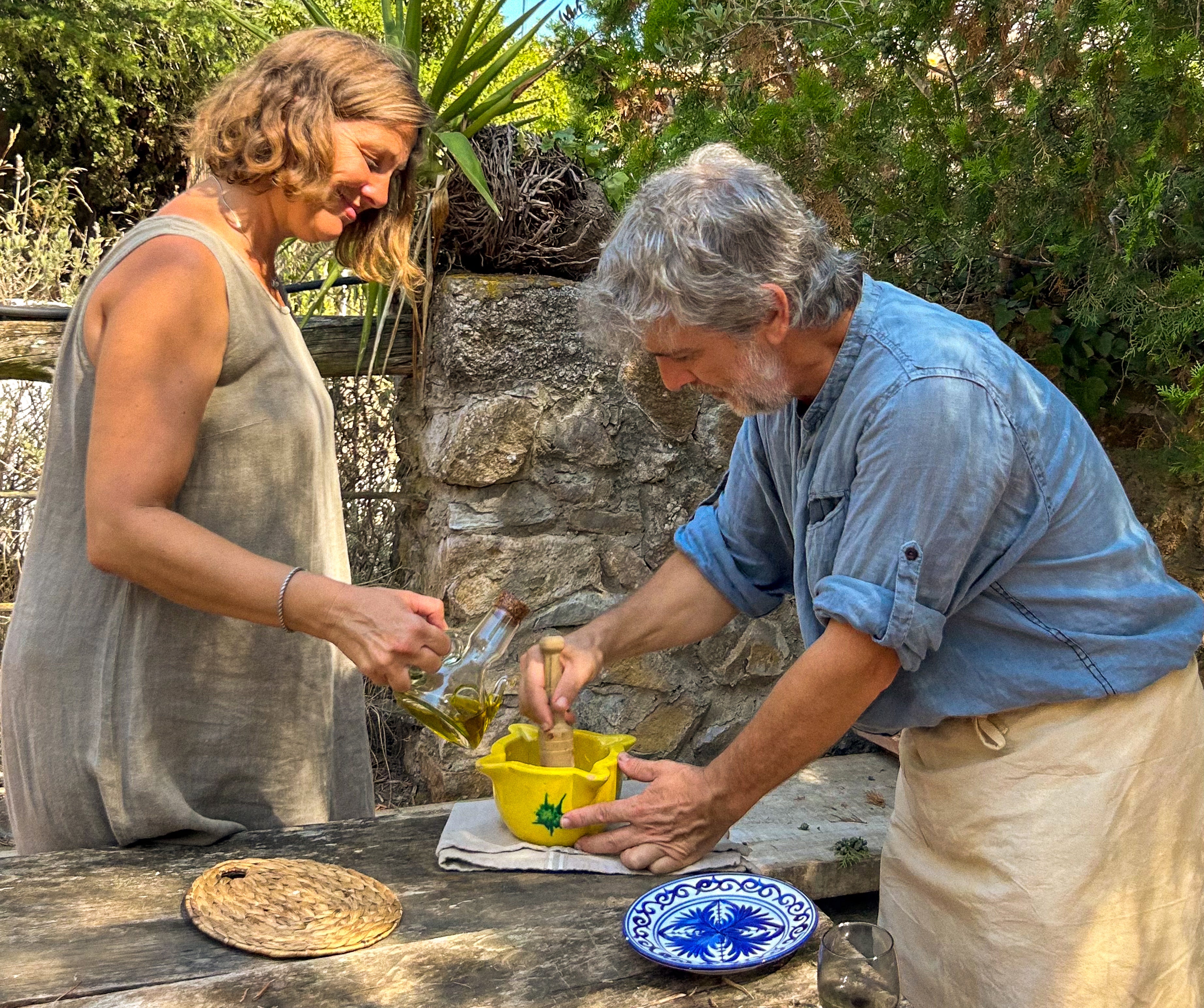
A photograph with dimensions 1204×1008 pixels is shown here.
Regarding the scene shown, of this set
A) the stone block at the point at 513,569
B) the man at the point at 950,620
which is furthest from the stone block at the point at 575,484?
the man at the point at 950,620

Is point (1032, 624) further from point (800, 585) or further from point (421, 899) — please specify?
point (421, 899)

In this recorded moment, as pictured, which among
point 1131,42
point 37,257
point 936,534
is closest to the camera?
point 936,534

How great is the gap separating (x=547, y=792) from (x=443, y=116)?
1.91 metres

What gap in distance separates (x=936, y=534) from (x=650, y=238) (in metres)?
0.51

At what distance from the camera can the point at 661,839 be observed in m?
1.50

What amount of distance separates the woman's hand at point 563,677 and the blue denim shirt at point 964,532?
349 millimetres

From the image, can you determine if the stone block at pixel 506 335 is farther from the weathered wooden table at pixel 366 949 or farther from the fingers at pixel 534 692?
the weathered wooden table at pixel 366 949

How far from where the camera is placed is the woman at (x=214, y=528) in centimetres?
144

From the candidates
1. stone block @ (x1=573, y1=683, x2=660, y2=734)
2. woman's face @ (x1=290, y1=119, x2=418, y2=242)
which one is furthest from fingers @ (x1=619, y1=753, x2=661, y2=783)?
stone block @ (x1=573, y1=683, x2=660, y2=734)

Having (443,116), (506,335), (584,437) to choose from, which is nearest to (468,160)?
(443,116)

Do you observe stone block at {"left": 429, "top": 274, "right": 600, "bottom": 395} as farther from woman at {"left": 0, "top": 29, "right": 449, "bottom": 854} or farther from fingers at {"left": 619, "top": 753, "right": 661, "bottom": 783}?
fingers at {"left": 619, "top": 753, "right": 661, "bottom": 783}

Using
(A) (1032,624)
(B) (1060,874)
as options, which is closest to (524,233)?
(A) (1032,624)

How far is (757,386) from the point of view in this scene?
1.51 meters

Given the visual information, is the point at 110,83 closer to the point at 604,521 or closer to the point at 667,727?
the point at 604,521
